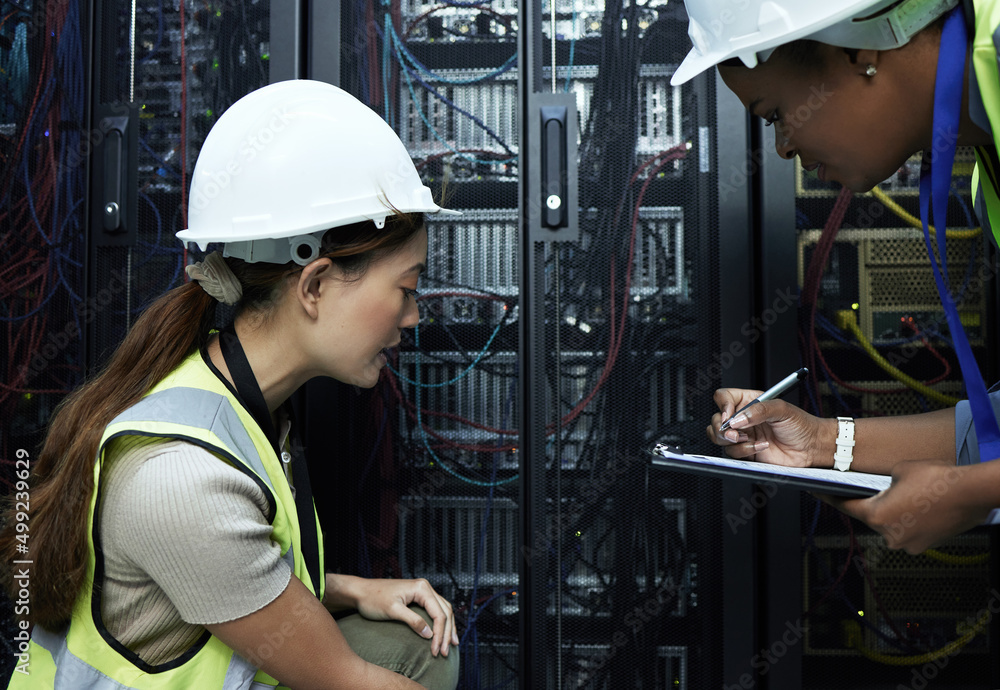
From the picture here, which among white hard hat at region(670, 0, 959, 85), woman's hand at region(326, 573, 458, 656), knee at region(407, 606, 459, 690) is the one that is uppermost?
white hard hat at region(670, 0, 959, 85)

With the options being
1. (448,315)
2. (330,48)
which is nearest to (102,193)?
(330,48)

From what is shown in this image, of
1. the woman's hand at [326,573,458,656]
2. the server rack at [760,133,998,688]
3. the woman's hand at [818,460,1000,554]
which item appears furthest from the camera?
the server rack at [760,133,998,688]

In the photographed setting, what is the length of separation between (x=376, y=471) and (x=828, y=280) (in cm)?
89

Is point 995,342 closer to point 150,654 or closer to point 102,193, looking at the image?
point 150,654

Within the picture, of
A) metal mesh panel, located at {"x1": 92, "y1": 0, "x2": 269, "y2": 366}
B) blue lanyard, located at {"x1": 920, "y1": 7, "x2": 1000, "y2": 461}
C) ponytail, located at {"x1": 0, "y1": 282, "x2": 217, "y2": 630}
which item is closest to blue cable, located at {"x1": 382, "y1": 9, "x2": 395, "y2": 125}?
metal mesh panel, located at {"x1": 92, "y1": 0, "x2": 269, "y2": 366}

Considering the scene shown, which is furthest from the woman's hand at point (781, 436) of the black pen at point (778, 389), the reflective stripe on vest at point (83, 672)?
the reflective stripe on vest at point (83, 672)

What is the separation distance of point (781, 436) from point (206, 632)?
2.84 feet

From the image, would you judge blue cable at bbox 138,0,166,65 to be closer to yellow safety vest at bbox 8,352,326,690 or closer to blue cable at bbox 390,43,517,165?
blue cable at bbox 390,43,517,165

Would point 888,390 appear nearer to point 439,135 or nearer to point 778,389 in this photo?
point 778,389

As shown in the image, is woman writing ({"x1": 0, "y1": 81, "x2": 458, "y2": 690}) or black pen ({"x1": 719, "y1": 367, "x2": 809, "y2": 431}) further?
black pen ({"x1": 719, "y1": 367, "x2": 809, "y2": 431})

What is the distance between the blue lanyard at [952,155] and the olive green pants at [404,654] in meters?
0.75

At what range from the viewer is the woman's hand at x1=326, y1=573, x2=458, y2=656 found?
98cm

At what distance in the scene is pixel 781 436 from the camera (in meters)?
1.05

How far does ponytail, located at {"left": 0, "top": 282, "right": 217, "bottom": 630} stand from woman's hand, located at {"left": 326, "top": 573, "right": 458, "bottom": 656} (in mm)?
383
